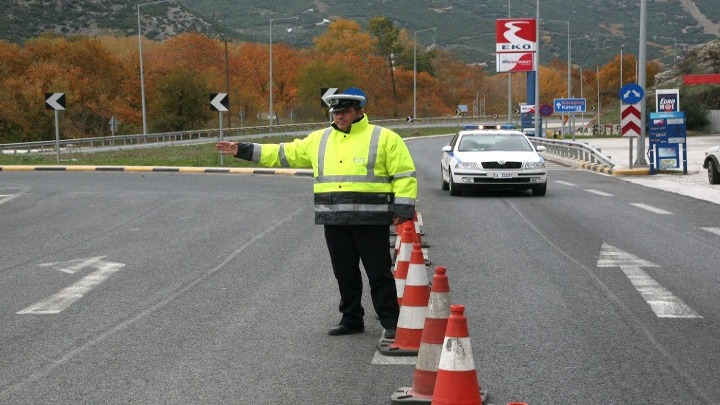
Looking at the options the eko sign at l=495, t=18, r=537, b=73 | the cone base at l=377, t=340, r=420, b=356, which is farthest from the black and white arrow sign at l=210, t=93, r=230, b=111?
the eko sign at l=495, t=18, r=537, b=73

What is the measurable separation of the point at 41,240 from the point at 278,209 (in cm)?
508

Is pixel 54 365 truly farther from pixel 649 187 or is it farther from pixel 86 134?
pixel 86 134

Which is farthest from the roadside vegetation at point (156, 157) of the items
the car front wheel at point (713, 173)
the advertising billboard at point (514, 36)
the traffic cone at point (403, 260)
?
the traffic cone at point (403, 260)

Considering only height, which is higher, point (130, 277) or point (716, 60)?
point (716, 60)

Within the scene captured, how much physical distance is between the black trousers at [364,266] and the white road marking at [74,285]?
9.38 feet

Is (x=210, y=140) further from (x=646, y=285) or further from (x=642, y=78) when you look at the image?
(x=646, y=285)

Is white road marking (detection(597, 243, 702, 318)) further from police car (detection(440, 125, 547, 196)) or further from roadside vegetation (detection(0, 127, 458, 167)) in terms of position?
roadside vegetation (detection(0, 127, 458, 167))

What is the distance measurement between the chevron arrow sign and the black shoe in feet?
78.5

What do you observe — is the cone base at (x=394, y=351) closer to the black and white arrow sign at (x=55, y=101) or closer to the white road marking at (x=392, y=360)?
the white road marking at (x=392, y=360)

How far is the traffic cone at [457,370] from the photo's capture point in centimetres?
573

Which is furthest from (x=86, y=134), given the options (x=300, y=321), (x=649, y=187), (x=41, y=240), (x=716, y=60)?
(x=300, y=321)

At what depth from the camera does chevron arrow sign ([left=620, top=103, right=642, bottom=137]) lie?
1238 inches

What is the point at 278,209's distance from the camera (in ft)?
66.2

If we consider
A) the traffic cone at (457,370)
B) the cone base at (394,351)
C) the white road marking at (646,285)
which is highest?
the traffic cone at (457,370)
